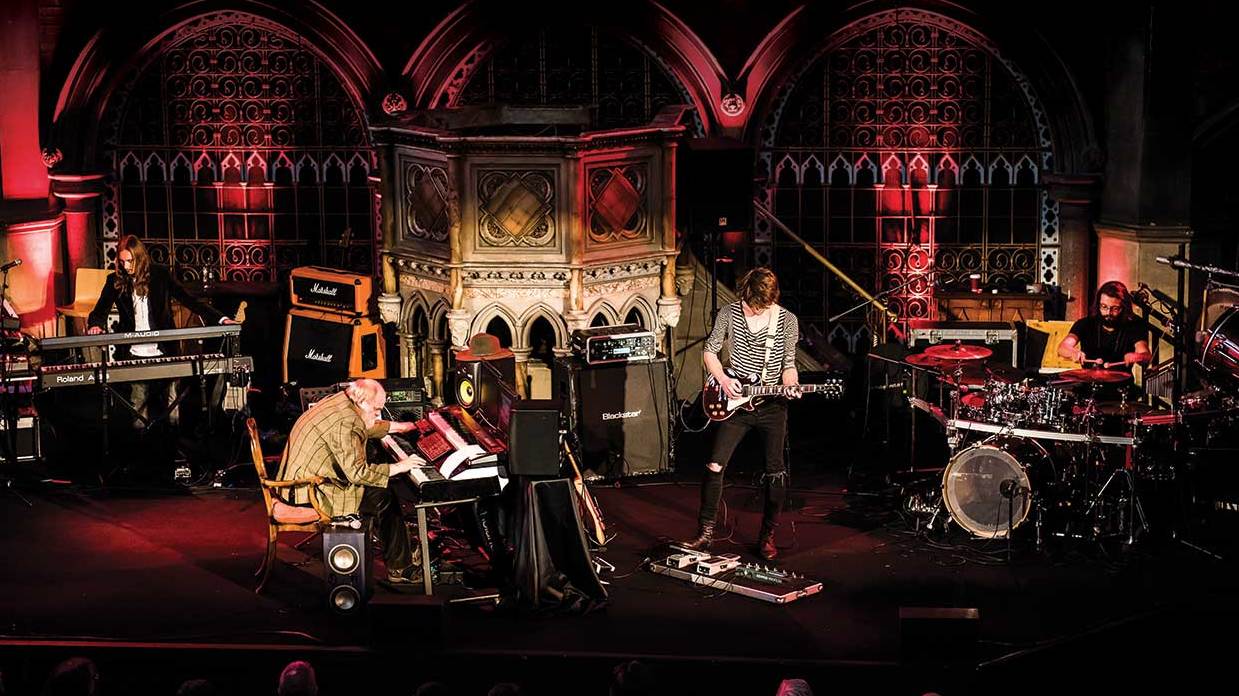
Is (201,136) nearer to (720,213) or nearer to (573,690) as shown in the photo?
(720,213)

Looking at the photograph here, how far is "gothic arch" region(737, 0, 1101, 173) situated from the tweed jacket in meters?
6.30

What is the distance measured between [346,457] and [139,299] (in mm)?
3704

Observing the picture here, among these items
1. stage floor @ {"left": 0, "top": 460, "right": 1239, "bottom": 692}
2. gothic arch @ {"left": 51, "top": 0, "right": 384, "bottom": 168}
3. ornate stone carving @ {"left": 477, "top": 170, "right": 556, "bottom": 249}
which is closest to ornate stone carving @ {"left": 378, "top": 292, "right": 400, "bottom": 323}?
ornate stone carving @ {"left": 477, "top": 170, "right": 556, "bottom": 249}

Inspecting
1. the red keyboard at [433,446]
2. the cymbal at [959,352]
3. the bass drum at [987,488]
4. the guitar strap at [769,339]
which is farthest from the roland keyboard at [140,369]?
the bass drum at [987,488]

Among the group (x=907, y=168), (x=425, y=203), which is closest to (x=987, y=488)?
(x=425, y=203)

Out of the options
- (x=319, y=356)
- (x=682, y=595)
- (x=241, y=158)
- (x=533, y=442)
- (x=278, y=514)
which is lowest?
(x=682, y=595)

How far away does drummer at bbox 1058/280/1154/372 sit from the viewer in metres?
12.5

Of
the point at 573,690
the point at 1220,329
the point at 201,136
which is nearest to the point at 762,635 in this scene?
the point at 573,690

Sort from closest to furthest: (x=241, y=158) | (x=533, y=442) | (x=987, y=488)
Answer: (x=533, y=442) → (x=987, y=488) → (x=241, y=158)

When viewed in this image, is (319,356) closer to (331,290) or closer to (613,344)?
(331,290)

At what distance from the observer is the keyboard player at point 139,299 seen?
527 inches

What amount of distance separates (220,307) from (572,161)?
4.60m

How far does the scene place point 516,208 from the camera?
13.3 metres

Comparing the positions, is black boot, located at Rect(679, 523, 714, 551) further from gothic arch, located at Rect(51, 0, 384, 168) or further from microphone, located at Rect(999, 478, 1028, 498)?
gothic arch, located at Rect(51, 0, 384, 168)
